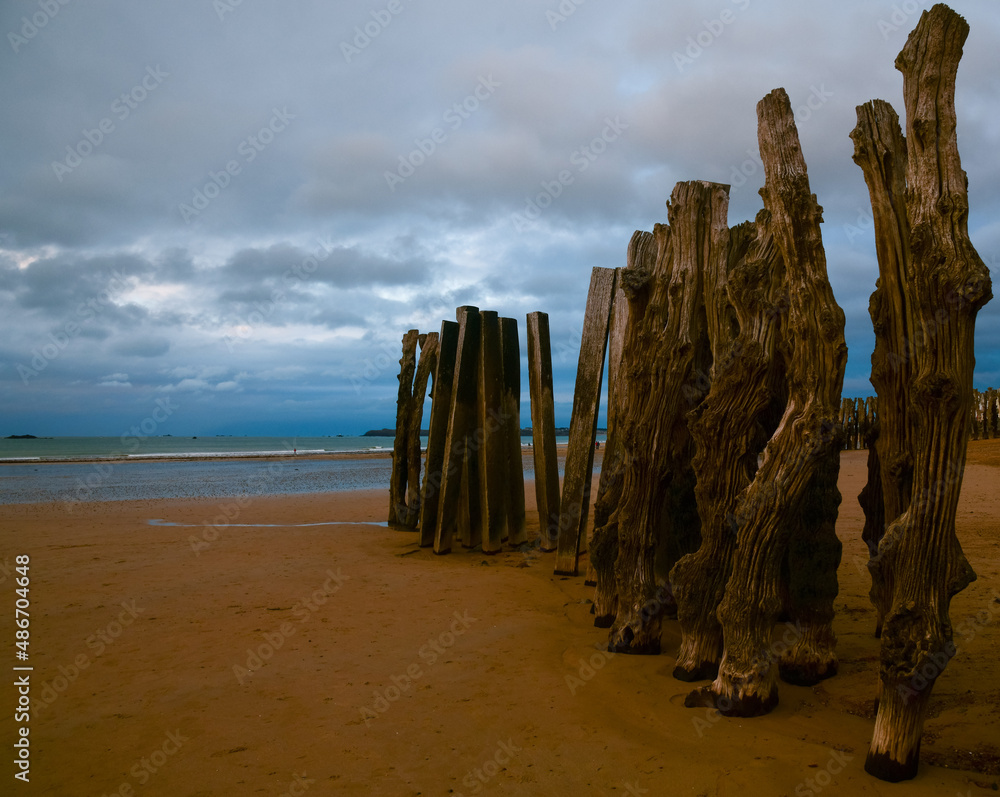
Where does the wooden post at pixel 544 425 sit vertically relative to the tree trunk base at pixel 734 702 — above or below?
above

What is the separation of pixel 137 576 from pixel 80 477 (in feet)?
65.8

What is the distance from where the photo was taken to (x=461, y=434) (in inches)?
298

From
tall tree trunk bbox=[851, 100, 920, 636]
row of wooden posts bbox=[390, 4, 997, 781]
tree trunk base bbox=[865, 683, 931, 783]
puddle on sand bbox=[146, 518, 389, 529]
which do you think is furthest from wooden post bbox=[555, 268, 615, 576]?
puddle on sand bbox=[146, 518, 389, 529]

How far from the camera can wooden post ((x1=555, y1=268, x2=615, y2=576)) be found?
21.0ft

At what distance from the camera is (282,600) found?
5.82 meters

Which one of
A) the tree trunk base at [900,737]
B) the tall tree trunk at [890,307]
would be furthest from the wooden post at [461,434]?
the tree trunk base at [900,737]

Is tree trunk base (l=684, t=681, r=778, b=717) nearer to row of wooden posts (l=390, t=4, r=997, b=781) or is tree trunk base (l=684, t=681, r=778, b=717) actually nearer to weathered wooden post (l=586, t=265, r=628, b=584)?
row of wooden posts (l=390, t=4, r=997, b=781)

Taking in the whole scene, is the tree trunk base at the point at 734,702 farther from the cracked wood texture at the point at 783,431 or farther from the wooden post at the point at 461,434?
the wooden post at the point at 461,434

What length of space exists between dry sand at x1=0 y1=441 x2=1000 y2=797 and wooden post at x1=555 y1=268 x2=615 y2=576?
943 millimetres

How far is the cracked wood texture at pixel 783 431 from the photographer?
10.3 ft

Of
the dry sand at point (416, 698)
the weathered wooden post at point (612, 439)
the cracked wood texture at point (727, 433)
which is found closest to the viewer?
Answer: the dry sand at point (416, 698)

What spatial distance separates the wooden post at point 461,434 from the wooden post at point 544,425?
2.19 feet

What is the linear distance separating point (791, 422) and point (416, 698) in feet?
8.04

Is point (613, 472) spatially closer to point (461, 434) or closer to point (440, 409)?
point (461, 434)
